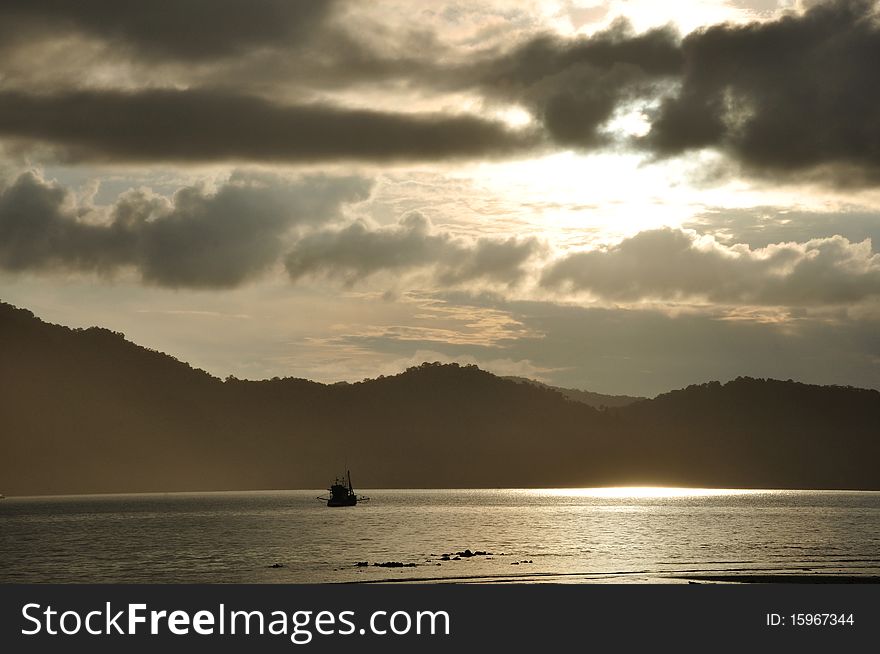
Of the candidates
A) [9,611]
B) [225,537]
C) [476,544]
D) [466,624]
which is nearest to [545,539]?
[476,544]

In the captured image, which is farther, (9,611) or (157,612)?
(9,611)

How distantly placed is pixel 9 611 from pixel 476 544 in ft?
379

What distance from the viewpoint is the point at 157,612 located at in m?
60.3

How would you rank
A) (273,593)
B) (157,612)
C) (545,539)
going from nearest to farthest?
(157,612) < (273,593) < (545,539)

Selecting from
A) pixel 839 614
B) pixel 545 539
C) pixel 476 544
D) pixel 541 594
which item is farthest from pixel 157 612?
pixel 545 539

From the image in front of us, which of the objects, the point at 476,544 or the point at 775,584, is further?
the point at 476,544

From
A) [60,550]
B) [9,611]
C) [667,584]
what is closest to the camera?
[9,611]

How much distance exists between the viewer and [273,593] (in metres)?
80.1

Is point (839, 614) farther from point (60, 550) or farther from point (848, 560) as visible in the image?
point (60, 550)

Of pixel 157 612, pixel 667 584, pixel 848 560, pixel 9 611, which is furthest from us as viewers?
pixel 848 560

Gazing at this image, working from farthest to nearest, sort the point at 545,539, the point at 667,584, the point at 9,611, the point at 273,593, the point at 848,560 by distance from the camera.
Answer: the point at 545,539, the point at 848,560, the point at 667,584, the point at 273,593, the point at 9,611

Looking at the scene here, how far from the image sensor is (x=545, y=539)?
618 ft

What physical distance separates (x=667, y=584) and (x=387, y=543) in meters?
76.1

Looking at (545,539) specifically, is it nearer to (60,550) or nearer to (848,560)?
(848,560)
